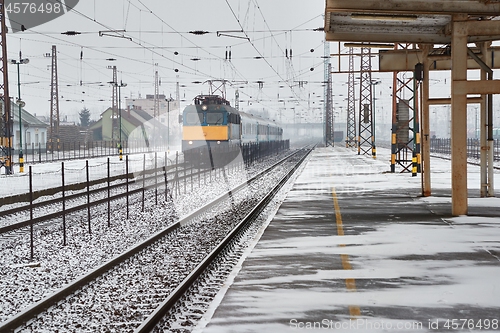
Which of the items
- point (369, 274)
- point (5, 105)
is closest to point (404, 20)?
point (369, 274)

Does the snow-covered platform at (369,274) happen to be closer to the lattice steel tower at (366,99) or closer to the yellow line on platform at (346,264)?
the yellow line on platform at (346,264)

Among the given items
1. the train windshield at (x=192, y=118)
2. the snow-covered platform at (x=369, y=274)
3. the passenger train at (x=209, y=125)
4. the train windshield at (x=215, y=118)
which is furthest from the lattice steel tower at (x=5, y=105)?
the snow-covered platform at (x=369, y=274)

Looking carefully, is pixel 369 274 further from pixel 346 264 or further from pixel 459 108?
pixel 459 108

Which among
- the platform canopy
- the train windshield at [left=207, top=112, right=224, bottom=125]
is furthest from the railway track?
the train windshield at [left=207, top=112, right=224, bottom=125]

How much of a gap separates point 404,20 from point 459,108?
2.34m

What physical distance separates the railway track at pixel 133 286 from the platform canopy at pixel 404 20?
5.25m

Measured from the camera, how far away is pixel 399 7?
13.7 meters

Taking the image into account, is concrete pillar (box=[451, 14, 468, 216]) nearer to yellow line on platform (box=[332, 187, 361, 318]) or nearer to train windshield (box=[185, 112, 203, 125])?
yellow line on platform (box=[332, 187, 361, 318])

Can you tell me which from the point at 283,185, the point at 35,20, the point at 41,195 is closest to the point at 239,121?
the point at 35,20

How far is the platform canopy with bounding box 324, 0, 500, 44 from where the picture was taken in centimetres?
1370

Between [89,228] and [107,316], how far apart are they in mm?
6710

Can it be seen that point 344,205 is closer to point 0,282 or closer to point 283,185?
point 283,185

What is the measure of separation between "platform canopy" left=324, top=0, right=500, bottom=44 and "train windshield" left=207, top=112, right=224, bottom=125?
23234mm

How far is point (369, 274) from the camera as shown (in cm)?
910
